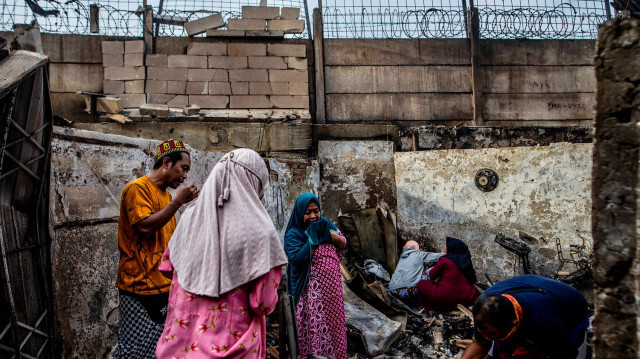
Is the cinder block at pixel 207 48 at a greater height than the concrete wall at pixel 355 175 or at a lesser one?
greater

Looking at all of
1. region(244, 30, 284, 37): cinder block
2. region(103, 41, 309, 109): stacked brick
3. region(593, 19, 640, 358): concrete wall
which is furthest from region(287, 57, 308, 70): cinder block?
region(593, 19, 640, 358): concrete wall

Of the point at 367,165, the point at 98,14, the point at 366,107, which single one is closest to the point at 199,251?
the point at 367,165

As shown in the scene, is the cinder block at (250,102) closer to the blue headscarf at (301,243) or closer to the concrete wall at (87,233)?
the concrete wall at (87,233)

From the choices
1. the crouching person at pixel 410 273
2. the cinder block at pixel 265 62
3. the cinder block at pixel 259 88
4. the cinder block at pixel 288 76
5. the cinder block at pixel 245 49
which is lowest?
the crouching person at pixel 410 273

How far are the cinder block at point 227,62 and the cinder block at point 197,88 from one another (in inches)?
13.5

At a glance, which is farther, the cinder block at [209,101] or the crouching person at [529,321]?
the cinder block at [209,101]

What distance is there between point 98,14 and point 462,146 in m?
6.52

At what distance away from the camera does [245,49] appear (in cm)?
681

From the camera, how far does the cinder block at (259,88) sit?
22.1ft

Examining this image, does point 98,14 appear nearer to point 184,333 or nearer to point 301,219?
point 301,219

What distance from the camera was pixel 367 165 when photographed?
6945 mm

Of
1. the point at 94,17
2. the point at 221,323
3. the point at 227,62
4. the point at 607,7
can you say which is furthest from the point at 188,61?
the point at 607,7

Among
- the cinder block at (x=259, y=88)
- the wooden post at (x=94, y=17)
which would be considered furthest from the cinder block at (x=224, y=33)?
the wooden post at (x=94, y=17)

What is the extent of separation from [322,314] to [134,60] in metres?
5.46
